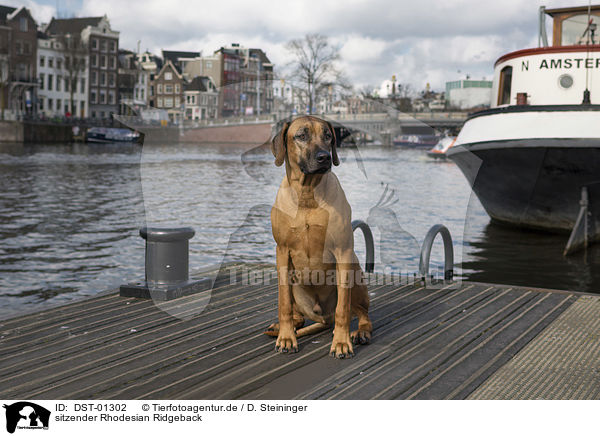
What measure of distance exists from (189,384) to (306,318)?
4.87ft

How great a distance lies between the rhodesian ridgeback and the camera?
385cm

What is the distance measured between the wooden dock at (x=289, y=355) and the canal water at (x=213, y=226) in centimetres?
58

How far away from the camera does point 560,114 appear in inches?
470

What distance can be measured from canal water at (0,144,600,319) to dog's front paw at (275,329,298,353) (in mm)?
845

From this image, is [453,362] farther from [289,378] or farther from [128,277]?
[128,277]

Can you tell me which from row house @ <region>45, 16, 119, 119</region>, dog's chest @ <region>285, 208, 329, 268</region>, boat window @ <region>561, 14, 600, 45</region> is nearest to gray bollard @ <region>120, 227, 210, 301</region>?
dog's chest @ <region>285, 208, 329, 268</region>

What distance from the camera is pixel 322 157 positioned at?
12.3ft

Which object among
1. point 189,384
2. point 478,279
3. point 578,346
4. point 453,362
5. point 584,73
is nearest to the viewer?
point 189,384

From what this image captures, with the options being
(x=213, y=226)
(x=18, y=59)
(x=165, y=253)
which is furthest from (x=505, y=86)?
(x=18, y=59)

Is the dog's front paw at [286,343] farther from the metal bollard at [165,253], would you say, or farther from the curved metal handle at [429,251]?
the curved metal handle at [429,251]

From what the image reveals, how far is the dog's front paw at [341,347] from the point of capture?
13.6ft
